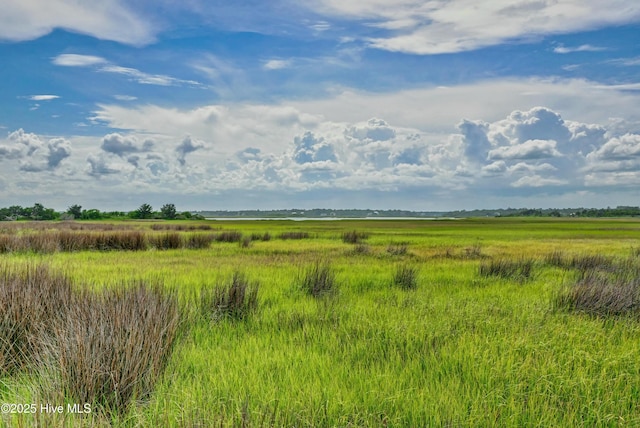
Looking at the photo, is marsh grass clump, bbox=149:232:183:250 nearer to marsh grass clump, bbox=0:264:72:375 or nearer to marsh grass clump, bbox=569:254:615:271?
marsh grass clump, bbox=0:264:72:375

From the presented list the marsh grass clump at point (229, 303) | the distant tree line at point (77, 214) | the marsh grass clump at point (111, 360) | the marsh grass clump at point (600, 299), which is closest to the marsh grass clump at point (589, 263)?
the marsh grass clump at point (600, 299)

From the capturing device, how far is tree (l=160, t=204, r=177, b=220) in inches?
5950

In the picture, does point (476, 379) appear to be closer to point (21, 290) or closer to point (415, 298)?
point (415, 298)

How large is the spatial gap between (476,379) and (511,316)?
11.8 ft

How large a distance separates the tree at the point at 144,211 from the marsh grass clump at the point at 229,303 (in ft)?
474

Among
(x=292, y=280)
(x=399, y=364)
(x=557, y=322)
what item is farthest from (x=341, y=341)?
(x=292, y=280)

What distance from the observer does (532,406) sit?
4262 mm

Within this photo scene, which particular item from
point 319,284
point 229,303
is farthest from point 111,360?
point 319,284

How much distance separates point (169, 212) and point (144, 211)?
10.4 m

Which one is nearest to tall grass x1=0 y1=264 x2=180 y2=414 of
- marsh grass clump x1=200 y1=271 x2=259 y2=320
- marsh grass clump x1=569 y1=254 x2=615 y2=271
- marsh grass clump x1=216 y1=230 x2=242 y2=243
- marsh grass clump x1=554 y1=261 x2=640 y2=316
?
marsh grass clump x1=200 y1=271 x2=259 y2=320

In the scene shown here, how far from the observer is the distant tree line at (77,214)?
122 meters

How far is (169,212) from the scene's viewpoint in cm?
15312

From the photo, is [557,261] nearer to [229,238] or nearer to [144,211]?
[229,238]

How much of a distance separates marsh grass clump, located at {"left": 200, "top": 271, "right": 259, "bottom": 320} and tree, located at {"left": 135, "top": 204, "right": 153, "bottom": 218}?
474 feet
